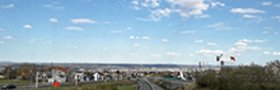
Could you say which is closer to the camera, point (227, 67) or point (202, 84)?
point (227, 67)

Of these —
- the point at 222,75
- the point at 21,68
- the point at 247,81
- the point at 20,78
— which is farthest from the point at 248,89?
the point at 21,68

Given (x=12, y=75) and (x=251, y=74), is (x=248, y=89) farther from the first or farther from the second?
(x=12, y=75)

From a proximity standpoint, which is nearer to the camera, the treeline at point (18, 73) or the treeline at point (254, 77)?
the treeline at point (254, 77)

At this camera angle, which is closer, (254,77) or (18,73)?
(254,77)

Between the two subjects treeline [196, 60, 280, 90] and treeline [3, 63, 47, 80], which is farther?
treeline [3, 63, 47, 80]

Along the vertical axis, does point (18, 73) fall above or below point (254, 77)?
above

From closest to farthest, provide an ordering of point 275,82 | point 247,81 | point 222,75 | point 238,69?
point 275,82, point 247,81, point 238,69, point 222,75

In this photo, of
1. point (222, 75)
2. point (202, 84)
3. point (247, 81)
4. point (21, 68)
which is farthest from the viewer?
point (21, 68)

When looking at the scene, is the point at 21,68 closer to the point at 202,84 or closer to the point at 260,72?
the point at 202,84

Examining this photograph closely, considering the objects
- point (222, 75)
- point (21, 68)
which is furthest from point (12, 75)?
point (222, 75)
